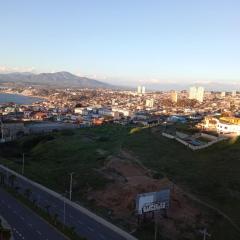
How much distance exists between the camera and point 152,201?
41.6 m

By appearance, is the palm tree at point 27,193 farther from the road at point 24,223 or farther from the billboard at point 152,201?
the billboard at point 152,201

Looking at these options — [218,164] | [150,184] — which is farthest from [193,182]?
[218,164]

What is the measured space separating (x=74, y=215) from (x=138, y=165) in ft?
61.4

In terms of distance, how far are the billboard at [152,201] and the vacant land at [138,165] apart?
7.39ft

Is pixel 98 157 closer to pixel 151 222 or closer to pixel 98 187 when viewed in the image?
pixel 98 187

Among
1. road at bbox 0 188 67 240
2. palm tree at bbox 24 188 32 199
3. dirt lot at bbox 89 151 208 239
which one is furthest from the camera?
palm tree at bbox 24 188 32 199

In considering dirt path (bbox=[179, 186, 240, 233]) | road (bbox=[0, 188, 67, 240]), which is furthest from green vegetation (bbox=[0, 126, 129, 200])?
dirt path (bbox=[179, 186, 240, 233])

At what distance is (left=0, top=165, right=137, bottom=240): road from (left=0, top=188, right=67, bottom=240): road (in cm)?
172

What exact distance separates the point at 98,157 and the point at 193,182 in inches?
745

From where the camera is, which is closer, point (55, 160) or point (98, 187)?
point (98, 187)

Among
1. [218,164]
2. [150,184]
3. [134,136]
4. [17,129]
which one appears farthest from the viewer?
[17,129]

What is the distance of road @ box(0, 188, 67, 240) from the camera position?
119 ft

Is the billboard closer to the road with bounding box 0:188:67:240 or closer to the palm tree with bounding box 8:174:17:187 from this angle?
the road with bounding box 0:188:67:240

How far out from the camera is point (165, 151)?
225 feet
